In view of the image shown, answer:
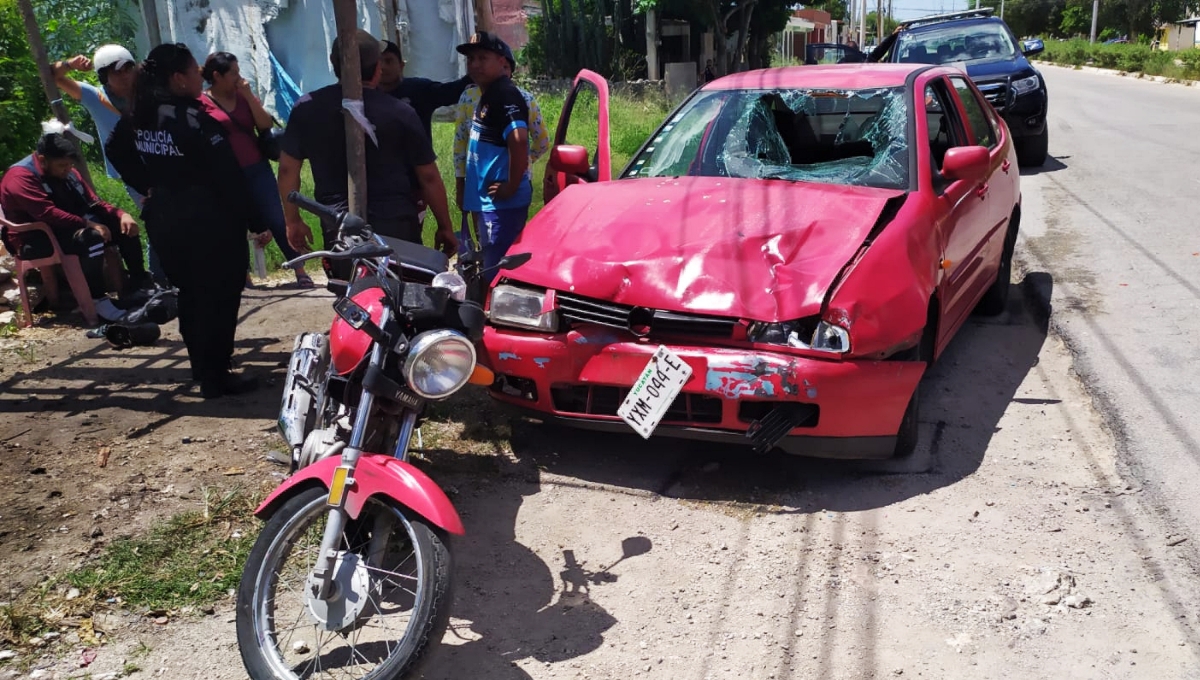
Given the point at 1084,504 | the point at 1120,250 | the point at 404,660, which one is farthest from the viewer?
the point at 1120,250

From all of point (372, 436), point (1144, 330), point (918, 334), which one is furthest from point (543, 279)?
point (1144, 330)

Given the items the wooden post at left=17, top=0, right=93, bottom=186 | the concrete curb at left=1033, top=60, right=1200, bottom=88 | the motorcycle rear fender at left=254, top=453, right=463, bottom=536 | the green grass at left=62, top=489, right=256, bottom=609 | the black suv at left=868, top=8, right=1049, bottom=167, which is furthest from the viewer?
the concrete curb at left=1033, top=60, right=1200, bottom=88

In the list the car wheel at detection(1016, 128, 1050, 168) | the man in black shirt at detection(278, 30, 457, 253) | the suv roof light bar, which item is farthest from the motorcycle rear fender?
the suv roof light bar

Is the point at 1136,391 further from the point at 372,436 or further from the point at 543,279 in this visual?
the point at 372,436

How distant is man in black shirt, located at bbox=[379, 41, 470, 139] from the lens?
19.2ft

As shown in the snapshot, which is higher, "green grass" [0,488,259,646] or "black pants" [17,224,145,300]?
"black pants" [17,224,145,300]

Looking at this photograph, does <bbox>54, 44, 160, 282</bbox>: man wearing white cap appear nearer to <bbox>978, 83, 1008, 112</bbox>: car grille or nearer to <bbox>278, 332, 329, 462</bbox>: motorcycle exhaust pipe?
<bbox>278, 332, 329, 462</bbox>: motorcycle exhaust pipe

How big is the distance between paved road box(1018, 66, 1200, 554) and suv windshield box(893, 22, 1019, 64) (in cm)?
163

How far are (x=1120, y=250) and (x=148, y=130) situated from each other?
22.4ft

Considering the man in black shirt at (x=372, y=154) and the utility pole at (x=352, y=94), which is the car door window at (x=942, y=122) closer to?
the man in black shirt at (x=372, y=154)

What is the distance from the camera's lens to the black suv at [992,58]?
11.6 m

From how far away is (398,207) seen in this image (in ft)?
16.0

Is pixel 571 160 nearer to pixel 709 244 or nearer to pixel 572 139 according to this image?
pixel 709 244

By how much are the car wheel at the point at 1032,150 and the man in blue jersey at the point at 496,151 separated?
8.68 meters
